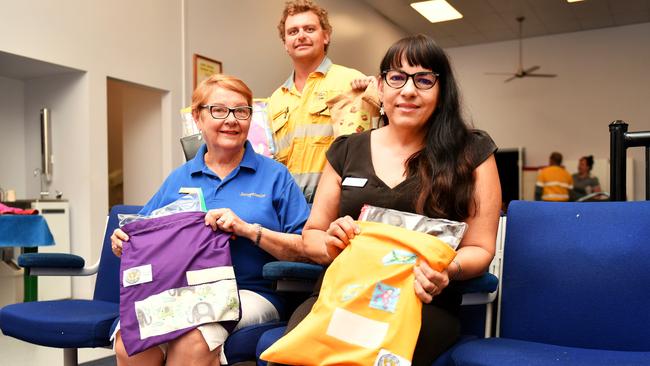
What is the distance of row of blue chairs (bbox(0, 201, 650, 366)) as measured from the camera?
164 cm

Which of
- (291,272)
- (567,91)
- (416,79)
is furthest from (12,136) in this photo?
(567,91)

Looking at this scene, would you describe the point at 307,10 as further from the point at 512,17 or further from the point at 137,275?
the point at 512,17

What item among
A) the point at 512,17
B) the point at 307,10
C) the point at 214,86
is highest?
the point at 512,17

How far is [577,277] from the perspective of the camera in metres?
1.74

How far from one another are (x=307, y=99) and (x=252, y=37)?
4.47 meters

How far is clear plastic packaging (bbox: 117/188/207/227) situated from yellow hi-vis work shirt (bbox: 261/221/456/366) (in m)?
0.62

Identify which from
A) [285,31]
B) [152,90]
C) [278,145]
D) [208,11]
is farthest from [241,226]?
[208,11]

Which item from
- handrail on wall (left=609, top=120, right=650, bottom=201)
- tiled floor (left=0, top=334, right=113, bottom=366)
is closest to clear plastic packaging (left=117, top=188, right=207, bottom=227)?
handrail on wall (left=609, top=120, right=650, bottom=201)

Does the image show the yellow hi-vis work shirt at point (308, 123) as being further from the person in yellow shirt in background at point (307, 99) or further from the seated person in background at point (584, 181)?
the seated person in background at point (584, 181)

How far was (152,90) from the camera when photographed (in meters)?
5.65

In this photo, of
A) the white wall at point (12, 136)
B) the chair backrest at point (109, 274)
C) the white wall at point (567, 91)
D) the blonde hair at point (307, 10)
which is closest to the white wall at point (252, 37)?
the white wall at point (12, 136)

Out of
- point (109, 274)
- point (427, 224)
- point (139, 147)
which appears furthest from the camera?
point (139, 147)

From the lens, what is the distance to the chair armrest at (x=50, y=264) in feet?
7.23

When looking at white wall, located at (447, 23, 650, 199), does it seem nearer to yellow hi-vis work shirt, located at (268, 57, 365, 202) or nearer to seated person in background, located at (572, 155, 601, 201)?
seated person in background, located at (572, 155, 601, 201)
